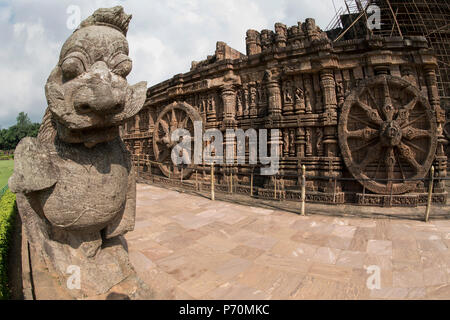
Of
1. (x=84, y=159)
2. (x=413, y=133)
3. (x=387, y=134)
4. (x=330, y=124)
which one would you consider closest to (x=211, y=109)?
(x=330, y=124)

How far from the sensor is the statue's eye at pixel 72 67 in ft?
5.34

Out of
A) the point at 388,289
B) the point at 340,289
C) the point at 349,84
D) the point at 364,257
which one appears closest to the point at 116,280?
the point at 340,289

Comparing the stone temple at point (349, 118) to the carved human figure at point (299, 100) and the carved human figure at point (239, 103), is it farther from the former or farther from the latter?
the carved human figure at point (239, 103)

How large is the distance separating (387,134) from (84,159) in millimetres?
7022

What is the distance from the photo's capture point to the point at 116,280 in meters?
2.09

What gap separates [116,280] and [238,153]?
19.8 ft

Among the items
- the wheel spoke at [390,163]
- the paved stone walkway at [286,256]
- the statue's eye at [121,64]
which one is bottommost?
the paved stone walkway at [286,256]

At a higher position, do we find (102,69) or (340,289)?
(102,69)

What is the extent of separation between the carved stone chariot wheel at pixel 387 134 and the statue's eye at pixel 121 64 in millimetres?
6123

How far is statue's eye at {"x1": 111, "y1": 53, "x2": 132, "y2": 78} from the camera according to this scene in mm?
1812

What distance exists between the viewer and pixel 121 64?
5.99ft

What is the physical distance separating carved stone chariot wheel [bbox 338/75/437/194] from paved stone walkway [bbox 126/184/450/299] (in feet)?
6.34

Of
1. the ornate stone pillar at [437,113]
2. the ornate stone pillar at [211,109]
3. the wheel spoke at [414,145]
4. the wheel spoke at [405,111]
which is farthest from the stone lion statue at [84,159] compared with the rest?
the ornate stone pillar at [437,113]
